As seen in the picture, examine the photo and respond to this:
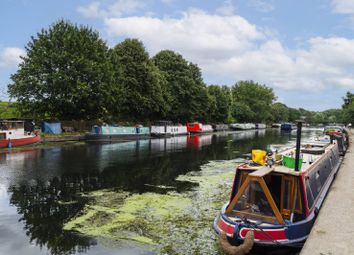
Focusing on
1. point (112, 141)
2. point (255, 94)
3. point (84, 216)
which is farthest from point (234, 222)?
point (255, 94)

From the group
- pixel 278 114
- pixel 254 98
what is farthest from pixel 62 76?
pixel 278 114

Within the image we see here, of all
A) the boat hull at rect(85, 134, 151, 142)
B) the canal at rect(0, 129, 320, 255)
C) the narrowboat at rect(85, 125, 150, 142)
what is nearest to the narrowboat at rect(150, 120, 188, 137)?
the narrowboat at rect(85, 125, 150, 142)

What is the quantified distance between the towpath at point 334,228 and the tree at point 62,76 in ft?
122

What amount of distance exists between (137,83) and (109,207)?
4632cm

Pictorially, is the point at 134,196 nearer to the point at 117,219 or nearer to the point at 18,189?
the point at 117,219

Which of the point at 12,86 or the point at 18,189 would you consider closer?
the point at 18,189

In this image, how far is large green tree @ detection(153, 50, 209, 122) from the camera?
7419cm

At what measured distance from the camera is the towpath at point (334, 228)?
8055 millimetres

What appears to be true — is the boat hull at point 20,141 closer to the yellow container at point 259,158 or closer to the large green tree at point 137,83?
the large green tree at point 137,83

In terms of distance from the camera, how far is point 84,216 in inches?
504

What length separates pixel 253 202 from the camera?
A: 10.4 meters

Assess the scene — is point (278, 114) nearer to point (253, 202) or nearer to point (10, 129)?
point (10, 129)

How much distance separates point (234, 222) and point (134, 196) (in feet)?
23.7

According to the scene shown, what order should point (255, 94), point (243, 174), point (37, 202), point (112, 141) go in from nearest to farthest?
point (243, 174)
point (37, 202)
point (112, 141)
point (255, 94)
